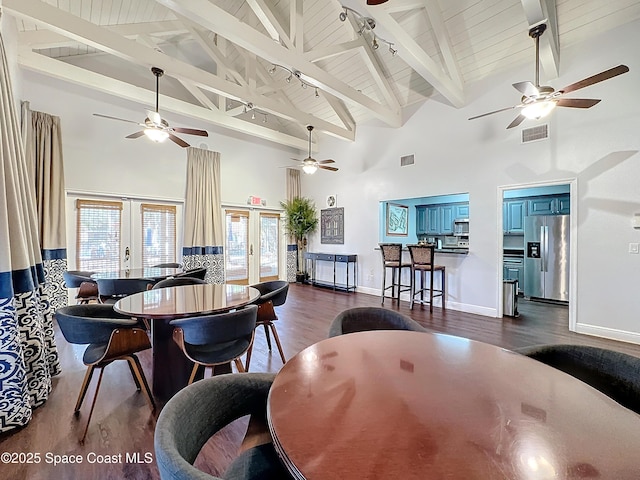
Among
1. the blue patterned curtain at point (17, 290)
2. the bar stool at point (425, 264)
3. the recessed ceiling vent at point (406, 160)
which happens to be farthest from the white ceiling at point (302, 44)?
the bar stool at point (425, 264)

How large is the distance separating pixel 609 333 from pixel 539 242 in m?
2.43

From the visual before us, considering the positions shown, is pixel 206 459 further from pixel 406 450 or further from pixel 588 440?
pixel 588 440

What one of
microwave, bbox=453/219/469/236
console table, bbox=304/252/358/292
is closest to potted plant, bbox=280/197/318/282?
console table, bbox=304/252/358/292

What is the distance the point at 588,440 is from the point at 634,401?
85 centimetres

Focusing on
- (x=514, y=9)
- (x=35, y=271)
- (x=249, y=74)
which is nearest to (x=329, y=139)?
(x=249, y=74)

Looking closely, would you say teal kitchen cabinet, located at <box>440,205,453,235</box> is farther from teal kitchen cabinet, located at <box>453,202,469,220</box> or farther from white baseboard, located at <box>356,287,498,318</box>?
white baseboard, located at <box>356,287,498,318</box>

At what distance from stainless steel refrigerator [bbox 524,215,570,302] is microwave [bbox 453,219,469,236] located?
1118 millimetres

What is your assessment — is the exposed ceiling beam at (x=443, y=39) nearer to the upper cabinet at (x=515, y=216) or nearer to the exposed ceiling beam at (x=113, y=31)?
the upper cabinet at (x=515, y=216)

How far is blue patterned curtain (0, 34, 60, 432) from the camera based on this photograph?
6.43 ft

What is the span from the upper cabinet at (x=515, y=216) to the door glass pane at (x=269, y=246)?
5644 millimetres

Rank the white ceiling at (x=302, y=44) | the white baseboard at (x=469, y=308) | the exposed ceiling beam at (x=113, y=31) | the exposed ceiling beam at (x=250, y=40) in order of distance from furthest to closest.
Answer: the white baseboard at (x=469, y=308), the exposed ceiling beam at (x=113, y=31), the white ceiling at (x=302, y=44), the exposed ceiling beam at (x=250, y=40)

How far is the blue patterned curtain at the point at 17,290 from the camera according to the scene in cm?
196

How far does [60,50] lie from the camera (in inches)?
186

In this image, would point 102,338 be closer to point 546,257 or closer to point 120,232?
point 120,232
